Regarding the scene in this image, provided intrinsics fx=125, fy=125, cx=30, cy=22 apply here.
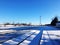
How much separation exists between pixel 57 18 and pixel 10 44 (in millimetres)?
73304

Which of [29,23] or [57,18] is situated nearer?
[57,18]

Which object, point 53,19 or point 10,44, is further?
point 53,19

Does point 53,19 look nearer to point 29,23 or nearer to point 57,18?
point 57,18

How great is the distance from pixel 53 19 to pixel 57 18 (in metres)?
2.53

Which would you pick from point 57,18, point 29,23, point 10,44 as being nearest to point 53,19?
point 57,18

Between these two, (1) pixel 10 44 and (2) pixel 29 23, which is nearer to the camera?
(1) pixel 10 44

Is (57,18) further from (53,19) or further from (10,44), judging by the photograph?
(10,44)

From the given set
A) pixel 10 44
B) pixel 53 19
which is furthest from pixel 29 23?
pixel 10 44

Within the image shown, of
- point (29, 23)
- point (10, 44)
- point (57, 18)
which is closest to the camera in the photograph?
point (10, 44)

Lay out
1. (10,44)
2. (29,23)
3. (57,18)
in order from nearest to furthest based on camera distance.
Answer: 1. (10,44)
2. (57,18)
3. (29,23)

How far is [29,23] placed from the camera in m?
84.6

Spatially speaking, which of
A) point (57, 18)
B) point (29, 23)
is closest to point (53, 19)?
point (57, 18)

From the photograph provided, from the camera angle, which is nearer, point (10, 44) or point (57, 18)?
point (10, 44)

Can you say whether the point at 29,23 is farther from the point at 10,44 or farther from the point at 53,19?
the point at 10,44
